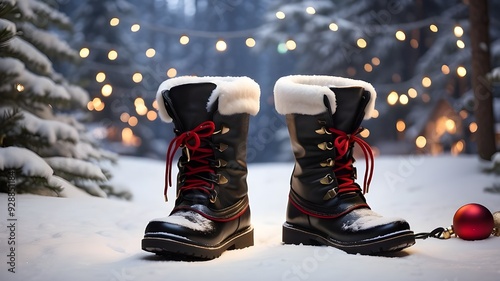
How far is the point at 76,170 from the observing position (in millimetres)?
3992

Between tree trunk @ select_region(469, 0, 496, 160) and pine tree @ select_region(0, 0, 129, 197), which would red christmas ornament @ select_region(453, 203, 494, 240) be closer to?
pine tree @ select_region(0, 0, 129, 197)

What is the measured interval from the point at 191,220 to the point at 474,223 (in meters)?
1.32

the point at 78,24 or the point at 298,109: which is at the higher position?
the point at 78,24

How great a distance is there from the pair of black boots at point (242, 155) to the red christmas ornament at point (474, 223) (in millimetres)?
522

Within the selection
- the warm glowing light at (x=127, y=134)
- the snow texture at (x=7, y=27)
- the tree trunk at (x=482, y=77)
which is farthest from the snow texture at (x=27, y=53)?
the warm glowing light at (x=127, y=134)

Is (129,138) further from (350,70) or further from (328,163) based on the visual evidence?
(328,163)

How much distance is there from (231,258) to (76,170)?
7.24ft

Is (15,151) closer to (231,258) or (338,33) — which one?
(231,258)

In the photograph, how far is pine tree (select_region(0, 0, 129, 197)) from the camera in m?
3.31

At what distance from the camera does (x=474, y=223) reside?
250 cm

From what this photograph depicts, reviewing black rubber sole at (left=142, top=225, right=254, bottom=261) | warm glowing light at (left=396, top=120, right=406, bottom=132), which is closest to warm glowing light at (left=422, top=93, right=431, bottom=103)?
warm glowing light at (left=396, top=120, right=406, bottom=132)

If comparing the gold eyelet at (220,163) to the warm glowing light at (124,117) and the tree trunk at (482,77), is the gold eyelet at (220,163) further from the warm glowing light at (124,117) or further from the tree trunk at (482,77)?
the warm glowing light at (124,117)

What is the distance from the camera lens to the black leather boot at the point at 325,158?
231cm

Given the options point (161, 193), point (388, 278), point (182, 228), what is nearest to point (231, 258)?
point (182, 228)
